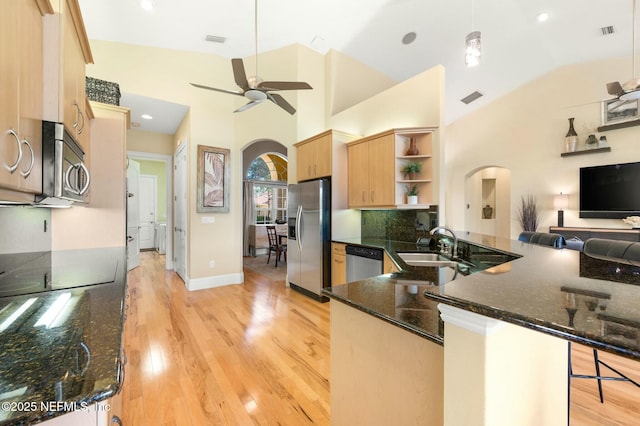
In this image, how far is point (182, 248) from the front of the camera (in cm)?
480

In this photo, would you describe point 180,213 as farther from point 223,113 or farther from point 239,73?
point 239,73

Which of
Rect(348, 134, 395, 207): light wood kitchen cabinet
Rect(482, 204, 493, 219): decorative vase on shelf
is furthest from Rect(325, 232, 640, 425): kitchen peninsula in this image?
Rect(482, 204, 493, 219): decorative vase on shelf

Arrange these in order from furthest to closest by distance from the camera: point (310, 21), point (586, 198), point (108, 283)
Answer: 1. point (586, 198)
2. point (310, 21)
3. point (108, 283)

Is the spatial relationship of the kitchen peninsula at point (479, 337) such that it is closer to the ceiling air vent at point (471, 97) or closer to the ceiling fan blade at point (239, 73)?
the ceiling fan blade at point (239, 73)

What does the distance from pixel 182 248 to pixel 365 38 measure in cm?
473

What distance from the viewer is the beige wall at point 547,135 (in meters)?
5.24

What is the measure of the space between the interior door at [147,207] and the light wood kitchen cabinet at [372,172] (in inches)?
266

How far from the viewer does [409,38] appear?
4242 mm

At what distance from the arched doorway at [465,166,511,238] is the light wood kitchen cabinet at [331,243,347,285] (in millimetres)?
5248

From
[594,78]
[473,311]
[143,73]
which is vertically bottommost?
[473,311]

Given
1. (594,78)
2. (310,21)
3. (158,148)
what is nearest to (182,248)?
(158,148)

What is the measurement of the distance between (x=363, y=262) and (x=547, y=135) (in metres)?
5.65

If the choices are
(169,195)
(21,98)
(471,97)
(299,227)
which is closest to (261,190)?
(169,195)

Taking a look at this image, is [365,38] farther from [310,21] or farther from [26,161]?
[26,161]
